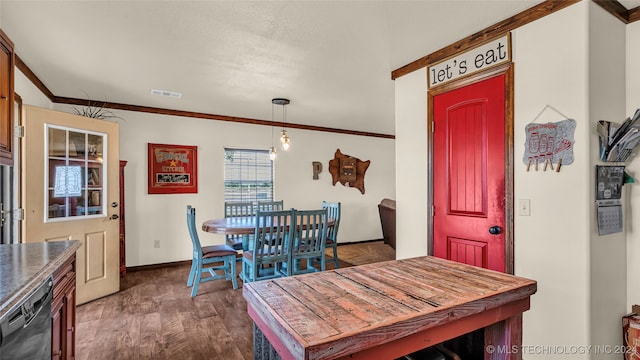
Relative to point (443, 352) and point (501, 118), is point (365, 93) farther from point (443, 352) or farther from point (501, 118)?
point (443, 352)

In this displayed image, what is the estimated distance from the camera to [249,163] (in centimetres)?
536

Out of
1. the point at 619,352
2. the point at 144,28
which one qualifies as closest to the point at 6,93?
the point at 144,28

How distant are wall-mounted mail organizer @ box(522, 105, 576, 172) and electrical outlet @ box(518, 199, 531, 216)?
0.69 ft

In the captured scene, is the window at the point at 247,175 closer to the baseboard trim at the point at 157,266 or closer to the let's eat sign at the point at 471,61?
the baseboard trim at the point at 157,266

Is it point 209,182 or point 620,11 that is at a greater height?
point 620,11

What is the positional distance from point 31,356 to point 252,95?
3.23 metres

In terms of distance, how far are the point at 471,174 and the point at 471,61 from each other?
85 cm

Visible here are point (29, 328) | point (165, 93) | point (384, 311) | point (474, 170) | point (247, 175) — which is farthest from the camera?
point (247, 175)

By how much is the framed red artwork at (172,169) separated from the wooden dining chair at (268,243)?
76.8 inches

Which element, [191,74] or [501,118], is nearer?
[501,118]

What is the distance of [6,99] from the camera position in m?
1.80

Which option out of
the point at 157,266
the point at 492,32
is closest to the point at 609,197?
the point at 492,32

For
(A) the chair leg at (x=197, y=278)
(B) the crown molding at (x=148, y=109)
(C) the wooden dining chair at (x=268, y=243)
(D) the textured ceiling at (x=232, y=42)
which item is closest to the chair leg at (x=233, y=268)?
(C) the wooden dining chair at (x=268, y=243)

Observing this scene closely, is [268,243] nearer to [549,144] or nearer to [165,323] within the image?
[165,323]
